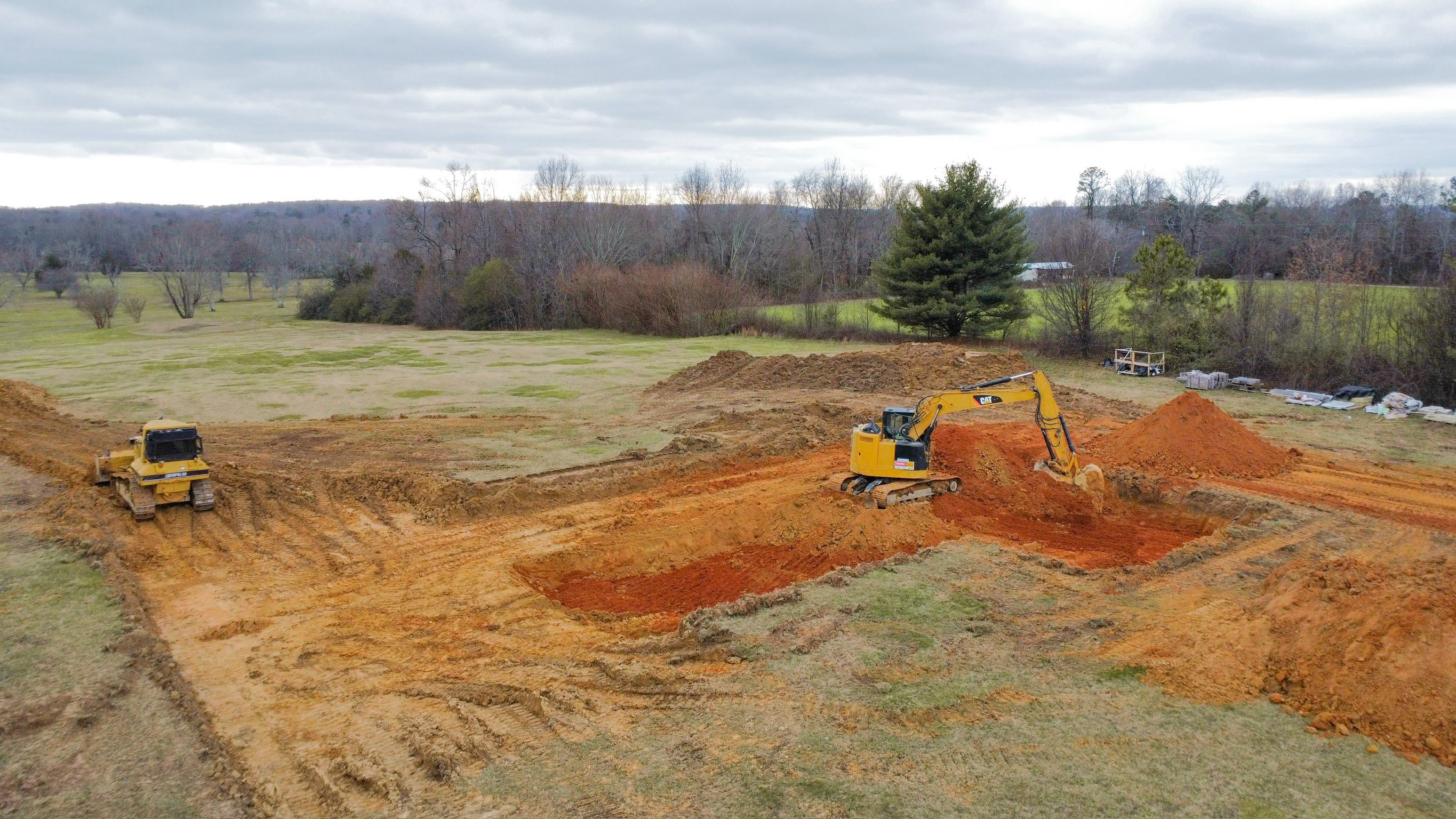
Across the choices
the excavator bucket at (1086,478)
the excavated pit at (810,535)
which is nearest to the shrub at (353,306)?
the excavated pit at (810,535)

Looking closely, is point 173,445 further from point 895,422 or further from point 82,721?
point 895,422

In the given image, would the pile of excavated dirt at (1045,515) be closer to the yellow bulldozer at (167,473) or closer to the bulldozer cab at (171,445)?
the yellow bulldozer at (167,473)

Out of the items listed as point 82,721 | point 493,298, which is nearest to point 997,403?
point 82,721

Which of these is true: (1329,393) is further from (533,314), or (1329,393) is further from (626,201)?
(626,201)

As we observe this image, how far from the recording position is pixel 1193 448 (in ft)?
54.0

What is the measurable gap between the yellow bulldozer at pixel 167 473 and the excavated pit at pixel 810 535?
6.35 meters

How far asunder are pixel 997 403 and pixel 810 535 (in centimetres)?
360

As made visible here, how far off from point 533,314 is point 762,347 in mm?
21838

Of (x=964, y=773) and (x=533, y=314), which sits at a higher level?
(x=533, y=314)

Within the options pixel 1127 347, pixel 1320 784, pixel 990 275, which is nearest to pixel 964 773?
pixel 1320 784

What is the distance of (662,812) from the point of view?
6633mm

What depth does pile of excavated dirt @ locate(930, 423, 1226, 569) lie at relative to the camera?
13.1 m

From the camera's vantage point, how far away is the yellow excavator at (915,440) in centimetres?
1388

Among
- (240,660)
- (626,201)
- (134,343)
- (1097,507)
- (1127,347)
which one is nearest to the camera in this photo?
(240,660)
